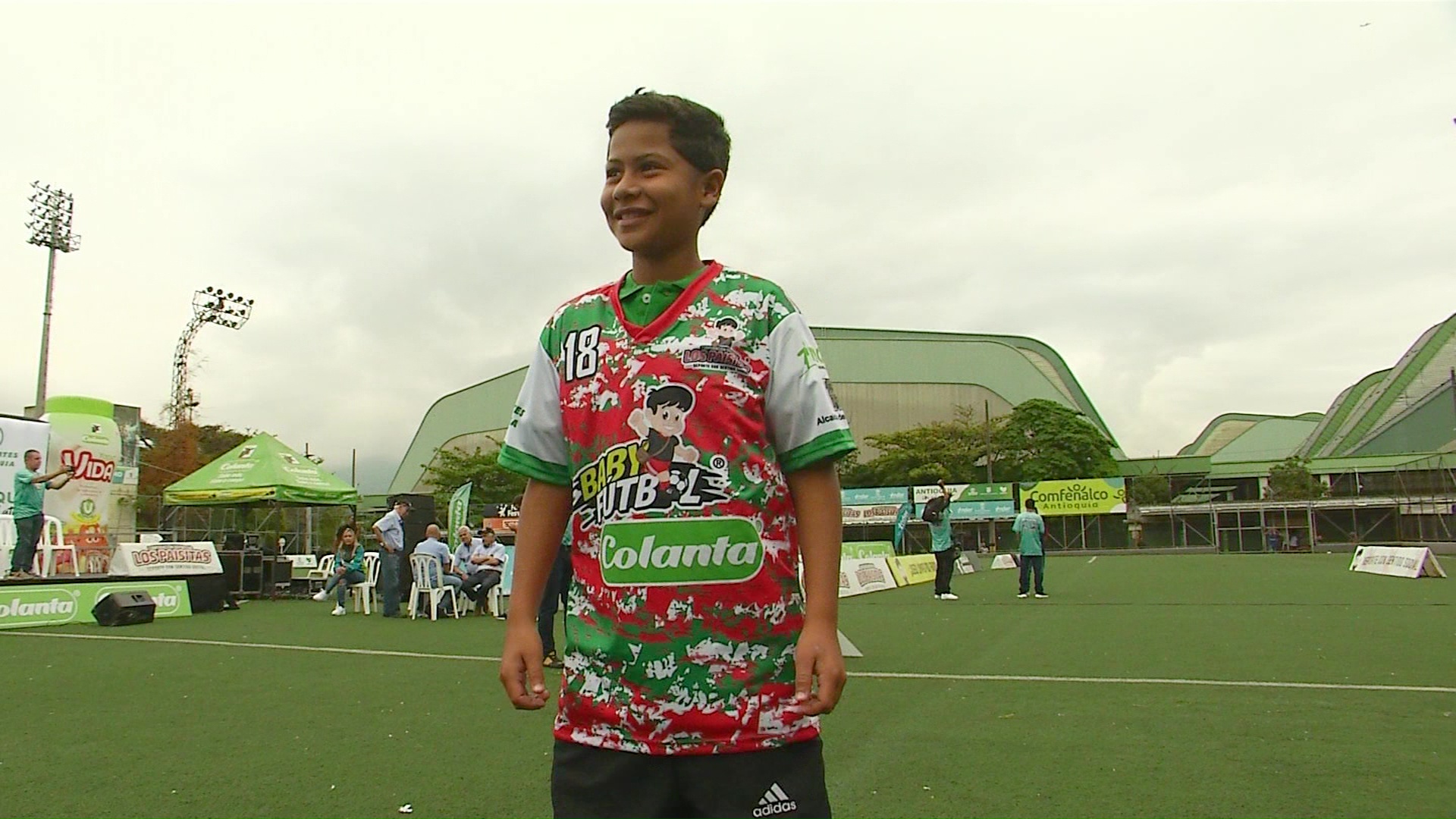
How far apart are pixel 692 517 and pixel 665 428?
15 cm

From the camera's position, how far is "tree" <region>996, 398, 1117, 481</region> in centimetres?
6191

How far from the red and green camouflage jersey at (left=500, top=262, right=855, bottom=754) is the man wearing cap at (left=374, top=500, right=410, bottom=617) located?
1382 cm

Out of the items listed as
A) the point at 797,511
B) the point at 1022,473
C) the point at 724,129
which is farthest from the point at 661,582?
the point at 1022,473

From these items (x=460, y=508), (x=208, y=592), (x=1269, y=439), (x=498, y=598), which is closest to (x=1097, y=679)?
(x=498, y=598)

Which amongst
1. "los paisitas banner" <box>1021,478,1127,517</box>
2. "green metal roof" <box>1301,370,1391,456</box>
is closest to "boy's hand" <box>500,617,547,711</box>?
"los paisitas banner" <box>1021,478,1127,517</box>

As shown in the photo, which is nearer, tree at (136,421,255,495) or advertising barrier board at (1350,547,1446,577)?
advertising barrier board at (1350,547,1446,577)

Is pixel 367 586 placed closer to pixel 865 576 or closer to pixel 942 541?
pixel 942 541

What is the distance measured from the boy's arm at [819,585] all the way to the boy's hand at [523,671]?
1.50 feet

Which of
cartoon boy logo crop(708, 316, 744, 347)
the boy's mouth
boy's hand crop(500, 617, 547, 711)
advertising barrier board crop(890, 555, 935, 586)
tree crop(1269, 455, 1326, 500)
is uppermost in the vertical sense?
tree crop(1269, 455, 1326, 500)

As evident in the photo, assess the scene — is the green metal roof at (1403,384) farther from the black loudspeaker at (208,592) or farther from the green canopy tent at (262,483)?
the black loudspeaker at (208,592)

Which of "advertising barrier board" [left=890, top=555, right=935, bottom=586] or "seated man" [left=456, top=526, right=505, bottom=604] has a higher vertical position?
"seated man" [left=456, top=526, right=505, bottom=604]

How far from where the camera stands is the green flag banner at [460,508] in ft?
58.6

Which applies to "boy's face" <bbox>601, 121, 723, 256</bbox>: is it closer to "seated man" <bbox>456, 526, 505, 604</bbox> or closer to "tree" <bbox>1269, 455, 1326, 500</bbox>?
"seated man" <bbox>456, 526, 505, 604</bbox>

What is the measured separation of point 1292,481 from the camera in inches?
2333
